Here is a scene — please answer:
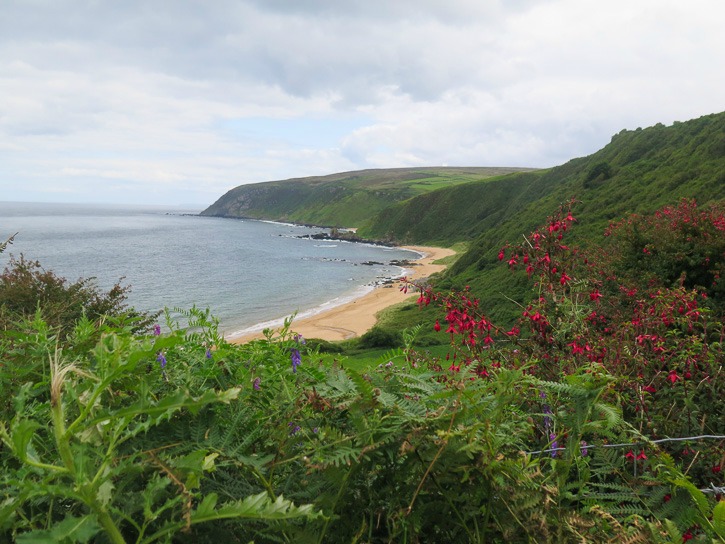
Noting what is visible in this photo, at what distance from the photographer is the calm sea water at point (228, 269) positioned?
5159 cm

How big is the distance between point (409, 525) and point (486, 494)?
0.20 m

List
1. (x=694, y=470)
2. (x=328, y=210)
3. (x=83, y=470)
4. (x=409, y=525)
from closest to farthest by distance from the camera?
(x=83, y=470) → (x=409, y=525) → (x=694, y=470) → (x=328, y=210)

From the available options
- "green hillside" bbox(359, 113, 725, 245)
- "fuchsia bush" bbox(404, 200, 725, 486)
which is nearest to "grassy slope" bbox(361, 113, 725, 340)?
"green hillside" bbox(359, 113, 725, 245)

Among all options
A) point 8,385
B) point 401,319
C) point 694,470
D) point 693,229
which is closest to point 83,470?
point 8,385

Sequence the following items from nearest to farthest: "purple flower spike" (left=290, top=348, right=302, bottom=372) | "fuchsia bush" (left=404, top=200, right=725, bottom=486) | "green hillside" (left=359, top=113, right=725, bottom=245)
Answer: "purple flower spike" (left=290, top=348, right=302, bottom=372) < "fuchsia bush" (left=404, top=200, right=725, bottom=486) < "green hillside" (left=359, top=113, right=725, bottom=245)

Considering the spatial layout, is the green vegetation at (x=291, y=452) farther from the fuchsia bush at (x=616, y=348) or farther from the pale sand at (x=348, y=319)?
the pale sand at (x=348, y=319)

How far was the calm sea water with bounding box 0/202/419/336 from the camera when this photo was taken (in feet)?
169

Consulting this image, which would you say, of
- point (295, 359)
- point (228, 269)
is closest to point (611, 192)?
point (295, 359)

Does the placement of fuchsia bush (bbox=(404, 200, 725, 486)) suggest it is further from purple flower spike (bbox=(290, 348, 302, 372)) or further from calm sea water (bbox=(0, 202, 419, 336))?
calm sea water (bbox=(0, 202, 419, 336))

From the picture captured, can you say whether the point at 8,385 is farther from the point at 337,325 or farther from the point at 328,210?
the point at 328,210

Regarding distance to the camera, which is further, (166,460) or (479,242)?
(479,242)

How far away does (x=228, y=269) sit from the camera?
77.3m

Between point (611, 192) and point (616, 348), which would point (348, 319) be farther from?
point (616, 348)

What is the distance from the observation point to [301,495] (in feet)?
3.80
